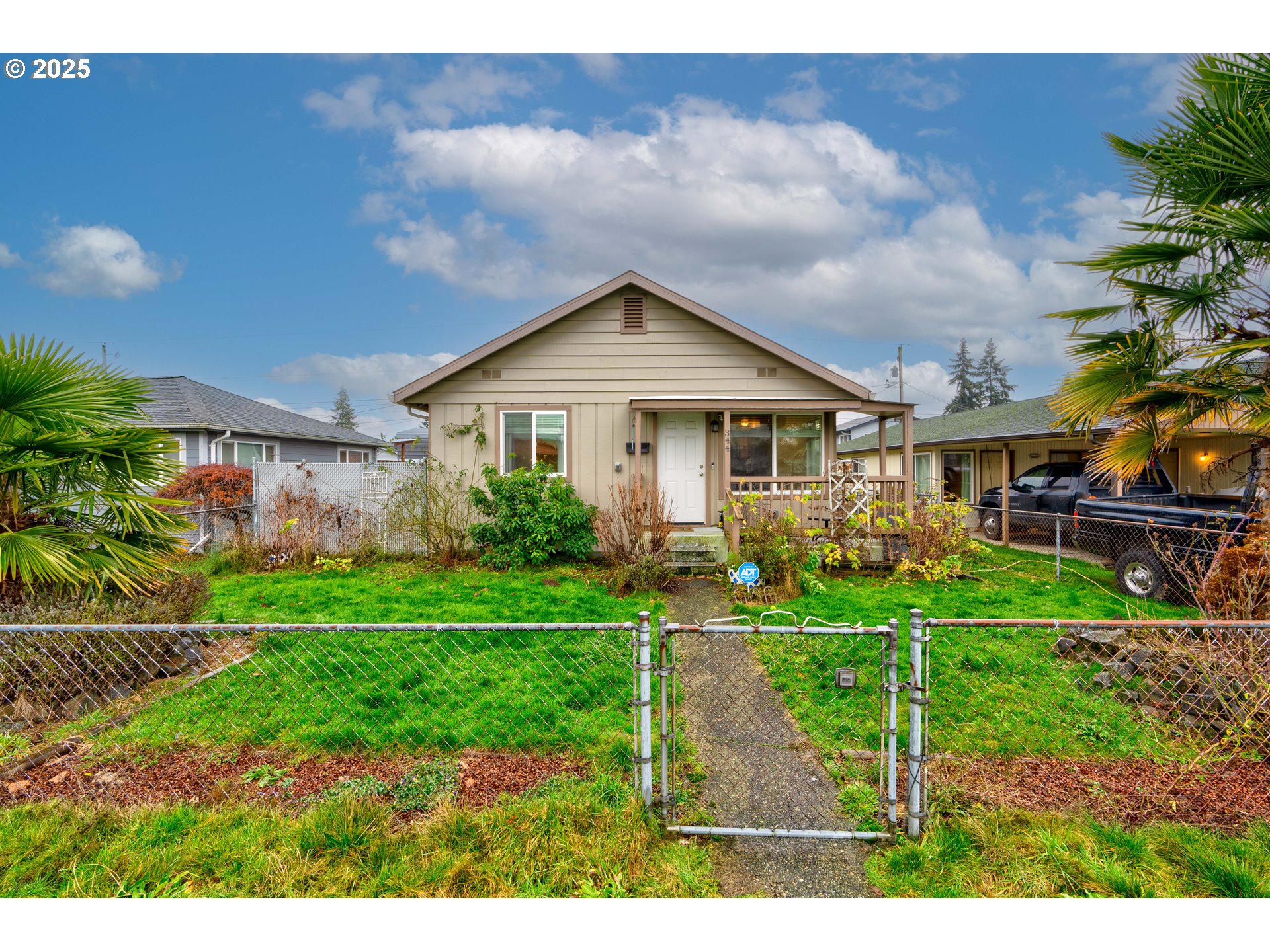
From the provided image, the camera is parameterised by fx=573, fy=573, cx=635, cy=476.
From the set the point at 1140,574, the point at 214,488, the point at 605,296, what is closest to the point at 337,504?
the point at 214,488

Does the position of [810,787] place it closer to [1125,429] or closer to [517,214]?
[1125,429]

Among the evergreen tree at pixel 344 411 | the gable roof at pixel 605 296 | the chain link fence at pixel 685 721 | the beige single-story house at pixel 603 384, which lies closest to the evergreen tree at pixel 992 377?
the gable roof at pixel 605 296

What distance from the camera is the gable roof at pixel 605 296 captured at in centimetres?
1128

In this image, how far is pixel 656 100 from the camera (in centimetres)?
1473

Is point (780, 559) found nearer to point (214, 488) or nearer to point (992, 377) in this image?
point (214, 488)

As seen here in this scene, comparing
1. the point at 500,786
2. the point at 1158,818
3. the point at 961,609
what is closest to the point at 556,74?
the point at 961,609

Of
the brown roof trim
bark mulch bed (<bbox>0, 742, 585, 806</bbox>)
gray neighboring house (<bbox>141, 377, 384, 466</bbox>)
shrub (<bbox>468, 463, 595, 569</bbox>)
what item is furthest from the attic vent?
bark mulch bed (<bbox>0, 742, 585, 806</bbox>)

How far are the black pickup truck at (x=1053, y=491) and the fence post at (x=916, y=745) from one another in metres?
9.63

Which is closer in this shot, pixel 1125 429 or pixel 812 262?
pixel 1125 429

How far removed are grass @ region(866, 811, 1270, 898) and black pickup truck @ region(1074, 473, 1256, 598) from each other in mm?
5192

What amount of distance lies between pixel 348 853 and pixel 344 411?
Answer: 282 ft

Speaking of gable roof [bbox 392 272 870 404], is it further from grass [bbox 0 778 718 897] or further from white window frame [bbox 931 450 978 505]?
grass [bbox 0 778 718 897]
